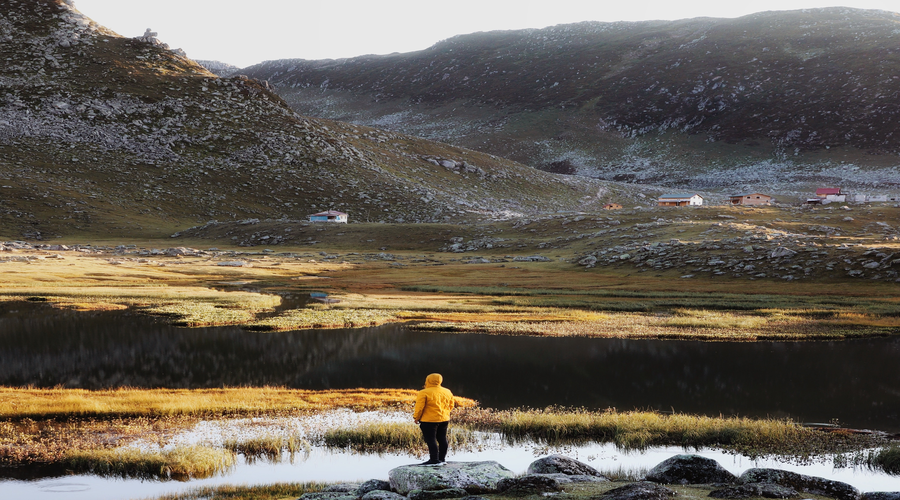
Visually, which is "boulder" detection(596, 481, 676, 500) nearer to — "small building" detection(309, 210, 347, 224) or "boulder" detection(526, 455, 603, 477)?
"boulder" detection(526, 455, 603, 477)

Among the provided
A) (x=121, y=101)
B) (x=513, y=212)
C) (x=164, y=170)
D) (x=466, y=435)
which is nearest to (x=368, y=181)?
(x=513, y=212)

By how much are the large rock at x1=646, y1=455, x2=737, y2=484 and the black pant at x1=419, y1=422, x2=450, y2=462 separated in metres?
5.69

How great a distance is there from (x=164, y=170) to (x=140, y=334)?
395 feet

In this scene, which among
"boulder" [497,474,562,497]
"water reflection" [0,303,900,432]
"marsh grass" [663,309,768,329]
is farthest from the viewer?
"marsh grass" [663,309,768,329]

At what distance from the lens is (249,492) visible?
59.0ft

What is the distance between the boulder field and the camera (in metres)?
15.5

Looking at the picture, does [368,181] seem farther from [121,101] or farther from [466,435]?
[466,435]

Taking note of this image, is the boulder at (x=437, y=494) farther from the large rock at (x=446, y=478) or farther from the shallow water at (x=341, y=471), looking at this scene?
the shallow water at (x=341, y=471)

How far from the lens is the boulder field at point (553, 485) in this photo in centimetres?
1552

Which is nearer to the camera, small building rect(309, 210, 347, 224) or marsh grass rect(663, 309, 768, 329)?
marsh grass rect(663, 309, 768, 329)

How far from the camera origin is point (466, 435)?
23953 mm

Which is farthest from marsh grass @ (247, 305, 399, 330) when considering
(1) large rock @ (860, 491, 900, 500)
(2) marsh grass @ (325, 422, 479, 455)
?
(1) large rock @ (860, 491, 900, 500)

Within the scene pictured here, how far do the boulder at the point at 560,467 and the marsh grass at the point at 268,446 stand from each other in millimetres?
7942

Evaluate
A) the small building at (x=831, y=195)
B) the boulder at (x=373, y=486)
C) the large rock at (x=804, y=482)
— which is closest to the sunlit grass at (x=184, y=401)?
the boulder at (x=373, y=486)
